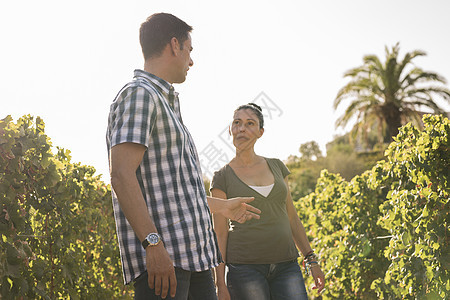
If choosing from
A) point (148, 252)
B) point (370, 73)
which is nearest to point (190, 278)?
point (148, 252)

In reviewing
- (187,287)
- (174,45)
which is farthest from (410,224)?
(174,45)

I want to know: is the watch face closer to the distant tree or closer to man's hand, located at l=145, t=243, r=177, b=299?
man's hand, located at l=145, t=243, r=177, b=299

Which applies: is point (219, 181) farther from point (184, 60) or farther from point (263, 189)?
point (184, 60)

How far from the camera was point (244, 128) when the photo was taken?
147 inches

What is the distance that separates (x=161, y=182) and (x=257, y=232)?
5.34 feet

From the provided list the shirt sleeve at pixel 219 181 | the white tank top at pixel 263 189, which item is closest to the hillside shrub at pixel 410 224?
the white tank top at pixel 263 189

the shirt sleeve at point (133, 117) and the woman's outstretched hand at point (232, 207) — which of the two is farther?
the woman's outstretched hand at point (232, 207)

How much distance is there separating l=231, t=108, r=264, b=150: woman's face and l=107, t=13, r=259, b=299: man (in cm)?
158

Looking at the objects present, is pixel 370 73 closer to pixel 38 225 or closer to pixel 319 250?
pixel 319 250

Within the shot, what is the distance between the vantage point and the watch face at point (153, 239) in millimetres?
1804

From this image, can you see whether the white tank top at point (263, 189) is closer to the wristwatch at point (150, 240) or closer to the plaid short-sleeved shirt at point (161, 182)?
the plaid short-sleeved shirt at point (161, 182)

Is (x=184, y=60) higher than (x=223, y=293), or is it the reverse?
(x=184, y=60)

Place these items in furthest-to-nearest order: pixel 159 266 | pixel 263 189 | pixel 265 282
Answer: pixel 263 189, pixel 265 282, pixel 159 266

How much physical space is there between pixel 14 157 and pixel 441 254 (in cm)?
295
